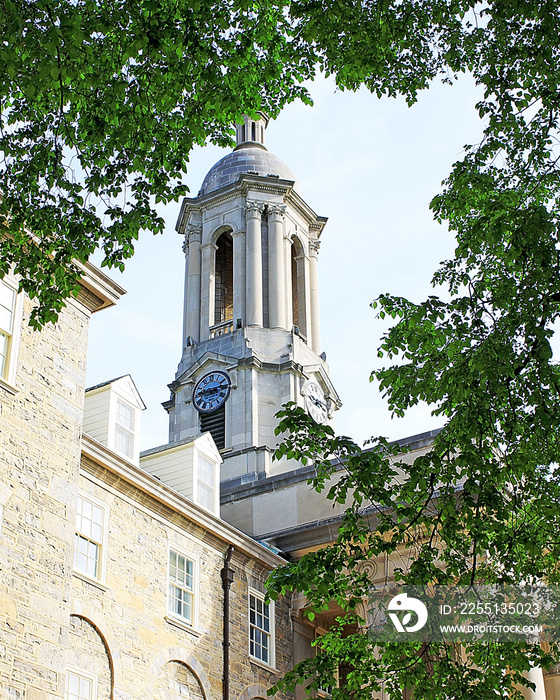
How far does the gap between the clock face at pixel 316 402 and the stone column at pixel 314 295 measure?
2478mm

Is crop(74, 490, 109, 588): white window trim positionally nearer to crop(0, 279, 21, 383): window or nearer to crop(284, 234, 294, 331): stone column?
crop(0, 279, 21, 383): window

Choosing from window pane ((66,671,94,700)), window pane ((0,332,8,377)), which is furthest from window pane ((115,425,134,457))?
window pane ((0,332,8,377))

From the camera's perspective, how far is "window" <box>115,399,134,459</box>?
22.0m

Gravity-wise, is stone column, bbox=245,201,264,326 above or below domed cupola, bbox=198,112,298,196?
below

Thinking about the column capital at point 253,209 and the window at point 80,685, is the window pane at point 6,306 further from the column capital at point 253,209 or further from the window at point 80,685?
the column capital at point 253,209

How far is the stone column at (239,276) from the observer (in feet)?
134

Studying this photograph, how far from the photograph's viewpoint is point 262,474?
115ft

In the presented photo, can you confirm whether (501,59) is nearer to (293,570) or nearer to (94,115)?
(94,115)

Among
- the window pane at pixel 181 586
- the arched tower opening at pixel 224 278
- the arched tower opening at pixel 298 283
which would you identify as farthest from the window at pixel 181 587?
the arched tower opening at pixel 224 278

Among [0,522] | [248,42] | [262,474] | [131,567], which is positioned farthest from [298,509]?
[248,42]

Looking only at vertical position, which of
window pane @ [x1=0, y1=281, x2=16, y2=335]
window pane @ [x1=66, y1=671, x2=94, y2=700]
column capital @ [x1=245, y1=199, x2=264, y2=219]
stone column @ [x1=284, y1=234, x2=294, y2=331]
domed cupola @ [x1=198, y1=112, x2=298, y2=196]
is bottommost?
window pane @ [x1=66, y1=671, x2=94, y2=700]

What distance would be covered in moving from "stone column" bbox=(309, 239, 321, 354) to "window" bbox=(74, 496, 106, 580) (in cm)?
2415

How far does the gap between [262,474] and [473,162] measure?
23360 mm

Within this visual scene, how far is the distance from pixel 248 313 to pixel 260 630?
18.2 metres
